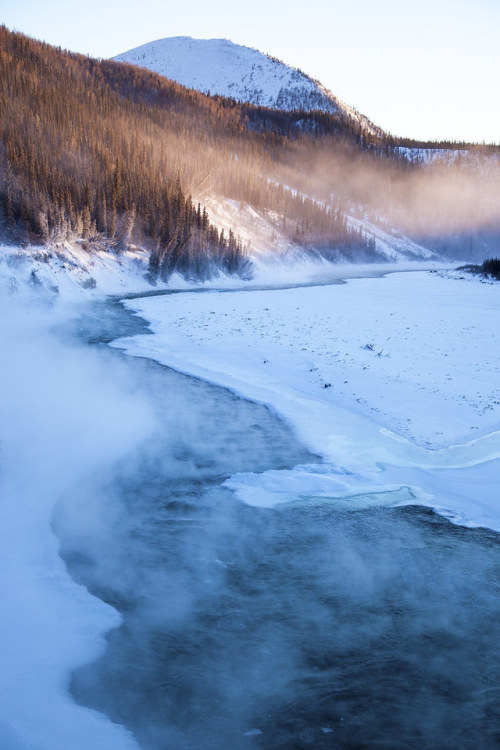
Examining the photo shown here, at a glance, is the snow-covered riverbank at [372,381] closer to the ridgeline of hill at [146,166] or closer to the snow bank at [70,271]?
the snow bank at [70,271]

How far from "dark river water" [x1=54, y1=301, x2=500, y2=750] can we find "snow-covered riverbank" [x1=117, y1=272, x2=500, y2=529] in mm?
1090

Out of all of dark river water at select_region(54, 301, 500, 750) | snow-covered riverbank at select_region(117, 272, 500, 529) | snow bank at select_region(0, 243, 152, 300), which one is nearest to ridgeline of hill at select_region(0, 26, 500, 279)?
snow bank at select_region(0, 243, 152, 300)

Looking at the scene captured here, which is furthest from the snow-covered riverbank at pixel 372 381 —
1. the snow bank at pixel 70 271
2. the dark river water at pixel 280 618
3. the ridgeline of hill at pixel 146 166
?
the ridgeline of hill at pixel 146 166

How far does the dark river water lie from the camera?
166 inches

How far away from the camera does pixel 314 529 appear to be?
24.0ft

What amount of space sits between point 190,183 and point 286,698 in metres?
70.9

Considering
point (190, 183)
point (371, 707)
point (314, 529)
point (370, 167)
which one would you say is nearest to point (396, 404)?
point (314, 529)

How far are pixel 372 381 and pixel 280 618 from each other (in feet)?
30.5

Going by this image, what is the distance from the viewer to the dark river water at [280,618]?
4.22 metres

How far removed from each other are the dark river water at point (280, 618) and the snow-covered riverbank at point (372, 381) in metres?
1.09

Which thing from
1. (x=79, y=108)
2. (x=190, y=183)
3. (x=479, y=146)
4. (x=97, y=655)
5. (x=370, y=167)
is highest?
Result: (x=479, y=146)

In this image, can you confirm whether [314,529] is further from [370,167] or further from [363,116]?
[363,116]

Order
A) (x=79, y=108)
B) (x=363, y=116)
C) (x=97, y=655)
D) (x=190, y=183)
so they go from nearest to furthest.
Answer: (x=97, y=655)
(x=79, y=108)
(x=190, y=183)
(x=363, y=116)

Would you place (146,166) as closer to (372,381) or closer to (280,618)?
(372,381)
